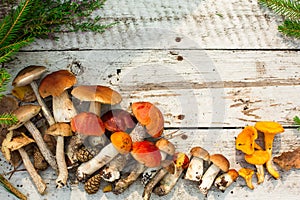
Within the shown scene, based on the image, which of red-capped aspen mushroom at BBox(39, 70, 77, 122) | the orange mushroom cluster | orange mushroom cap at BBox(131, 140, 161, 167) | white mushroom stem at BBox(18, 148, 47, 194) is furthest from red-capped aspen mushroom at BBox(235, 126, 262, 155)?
white mushroom stem at BBox(18, 148, 47, 194)

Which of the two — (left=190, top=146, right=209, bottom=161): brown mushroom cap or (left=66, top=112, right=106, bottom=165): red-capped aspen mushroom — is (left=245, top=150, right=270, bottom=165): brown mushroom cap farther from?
(left=66, top=112, right=106, bottom=165): red-capped aspen mushroom

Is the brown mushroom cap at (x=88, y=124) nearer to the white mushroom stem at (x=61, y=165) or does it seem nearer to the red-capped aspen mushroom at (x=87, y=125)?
the red-capped aspen mushroom at (x=87, y=125)

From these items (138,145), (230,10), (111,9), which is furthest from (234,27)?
(138,145)

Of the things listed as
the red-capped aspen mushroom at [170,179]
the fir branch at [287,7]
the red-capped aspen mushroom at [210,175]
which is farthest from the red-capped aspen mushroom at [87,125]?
the fir branch at [287,7]

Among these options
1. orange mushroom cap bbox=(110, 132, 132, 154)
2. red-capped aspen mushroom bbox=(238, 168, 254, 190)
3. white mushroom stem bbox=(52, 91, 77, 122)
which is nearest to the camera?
orange mushroom cap bbox=(110, 132, 132, 154)

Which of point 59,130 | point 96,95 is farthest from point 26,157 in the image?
point 96,95

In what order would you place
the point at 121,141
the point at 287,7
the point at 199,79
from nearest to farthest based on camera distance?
the point at 121,141, the point at 287,7, the point at 199,79

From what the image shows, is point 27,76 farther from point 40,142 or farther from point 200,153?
point 200,153
